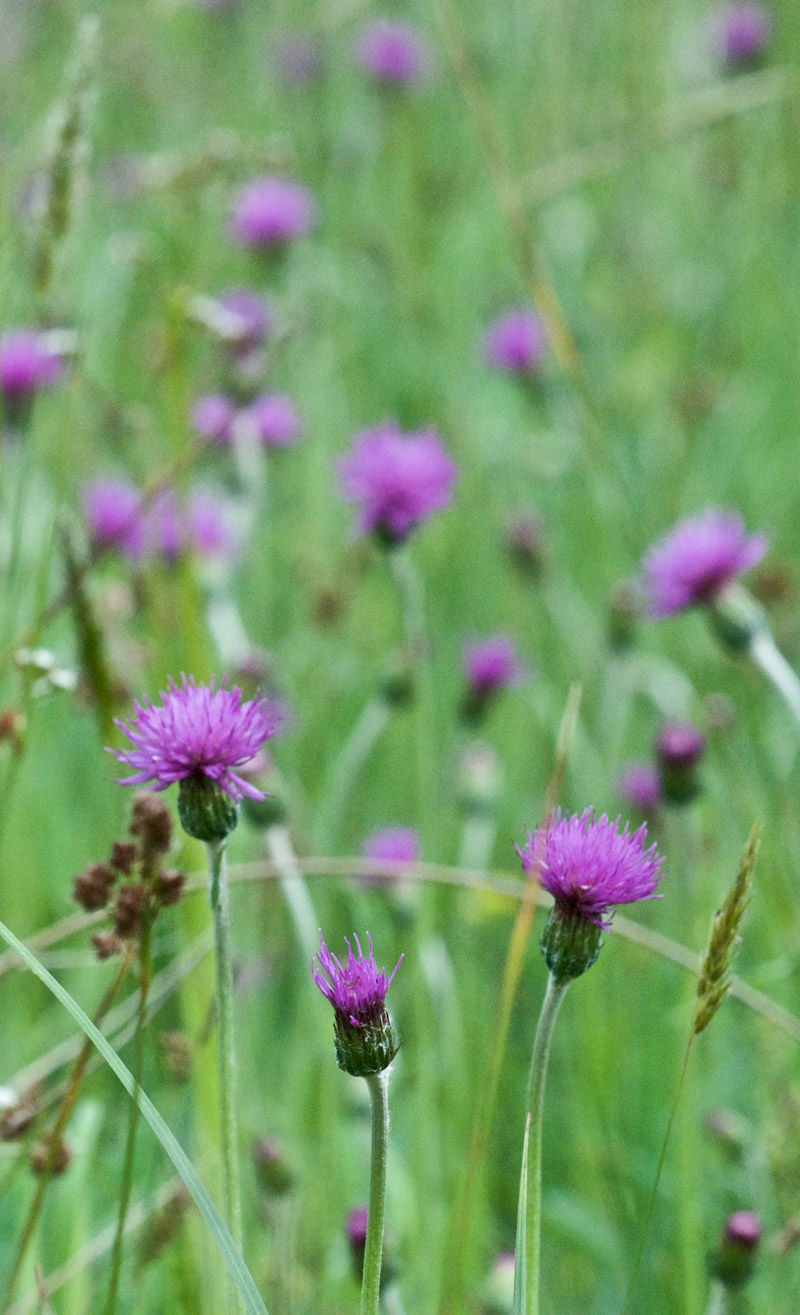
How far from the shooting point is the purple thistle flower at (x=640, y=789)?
5.50 feet

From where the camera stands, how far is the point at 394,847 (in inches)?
58.2

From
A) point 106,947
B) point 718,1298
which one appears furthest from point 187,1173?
point 718,1298

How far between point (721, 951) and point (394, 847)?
0.93 meters

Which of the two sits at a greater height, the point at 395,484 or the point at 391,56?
the point at 391,56

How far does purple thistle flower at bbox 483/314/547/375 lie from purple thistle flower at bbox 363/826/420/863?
131cm

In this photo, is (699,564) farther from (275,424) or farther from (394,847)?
(275,424)

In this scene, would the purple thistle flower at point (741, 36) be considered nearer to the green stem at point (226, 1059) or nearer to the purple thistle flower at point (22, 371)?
the purple thistle flower at point (22, 371)

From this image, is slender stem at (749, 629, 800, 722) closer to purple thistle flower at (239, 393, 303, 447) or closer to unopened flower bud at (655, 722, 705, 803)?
unopened flower bud at (655, 722, 705, 803)

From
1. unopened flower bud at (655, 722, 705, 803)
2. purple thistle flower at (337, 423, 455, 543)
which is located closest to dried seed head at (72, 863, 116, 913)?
unopened flower bud at (655, 722, 705, 803)

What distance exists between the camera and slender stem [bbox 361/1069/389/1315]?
53 centimetres

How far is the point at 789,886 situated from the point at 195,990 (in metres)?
0.74

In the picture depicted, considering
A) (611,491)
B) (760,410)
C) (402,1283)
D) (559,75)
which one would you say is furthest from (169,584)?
(559,75)

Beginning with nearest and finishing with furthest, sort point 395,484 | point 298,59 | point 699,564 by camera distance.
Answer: point 699,564 → point 395,484 → point 298,59

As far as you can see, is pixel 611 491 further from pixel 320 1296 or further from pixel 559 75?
pixel 559 75
